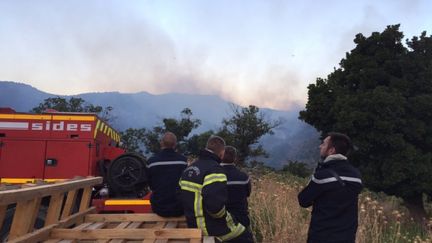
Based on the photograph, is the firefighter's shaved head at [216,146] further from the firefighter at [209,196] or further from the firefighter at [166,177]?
the firefighter at [166,177]

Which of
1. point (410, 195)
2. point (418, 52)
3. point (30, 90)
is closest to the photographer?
point (410, 195)

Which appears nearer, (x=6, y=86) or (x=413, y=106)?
(x=413, y=106)

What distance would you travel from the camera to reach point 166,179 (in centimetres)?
612

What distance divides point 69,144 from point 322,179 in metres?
5.49

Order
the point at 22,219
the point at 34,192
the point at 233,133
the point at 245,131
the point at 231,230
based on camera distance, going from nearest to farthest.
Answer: the point at 34,192
the point at 22,219
the point at 231,230
the point at 245,131
the point at 233,133

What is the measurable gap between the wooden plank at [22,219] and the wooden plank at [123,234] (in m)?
0.35

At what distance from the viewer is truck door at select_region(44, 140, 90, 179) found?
8.59m

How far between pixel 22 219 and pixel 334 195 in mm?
2917

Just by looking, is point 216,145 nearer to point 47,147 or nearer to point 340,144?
point 340,144

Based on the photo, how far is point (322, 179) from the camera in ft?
15.1

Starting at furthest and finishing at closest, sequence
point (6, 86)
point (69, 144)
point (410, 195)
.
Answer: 1. point (6, 86)
2. point (410, 195)
3. point (69, 144)

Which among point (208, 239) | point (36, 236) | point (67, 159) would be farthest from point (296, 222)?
point (36, 236)

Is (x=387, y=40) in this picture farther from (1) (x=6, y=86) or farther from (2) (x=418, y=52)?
(1) (x=6, y=86)

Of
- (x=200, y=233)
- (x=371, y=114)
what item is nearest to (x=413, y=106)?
(x=371, y=114)
